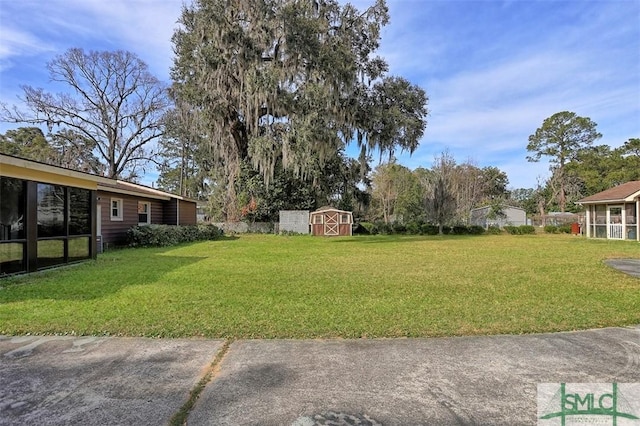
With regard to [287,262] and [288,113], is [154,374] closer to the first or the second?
[287,262]

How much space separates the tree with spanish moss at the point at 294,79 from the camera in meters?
16.1

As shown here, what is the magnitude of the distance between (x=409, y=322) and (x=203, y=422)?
103 inches

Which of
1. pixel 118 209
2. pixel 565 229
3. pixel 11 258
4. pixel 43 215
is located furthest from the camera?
pixel 565 229

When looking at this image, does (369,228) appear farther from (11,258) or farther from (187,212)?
(11,258)

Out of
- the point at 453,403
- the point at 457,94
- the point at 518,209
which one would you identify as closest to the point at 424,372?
the point at 453,403

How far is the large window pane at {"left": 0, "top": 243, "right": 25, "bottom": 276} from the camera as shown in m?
6.86

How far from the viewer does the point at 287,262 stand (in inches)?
374

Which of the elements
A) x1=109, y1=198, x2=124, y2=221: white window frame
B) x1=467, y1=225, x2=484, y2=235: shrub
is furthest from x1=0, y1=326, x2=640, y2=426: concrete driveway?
x1=467, y1=225, x2=484, y2=235: shrub

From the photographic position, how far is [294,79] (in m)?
17.4

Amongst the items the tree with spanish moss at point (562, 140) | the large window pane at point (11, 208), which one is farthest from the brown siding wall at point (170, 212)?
the tree with spanish moss at point (562, 140)

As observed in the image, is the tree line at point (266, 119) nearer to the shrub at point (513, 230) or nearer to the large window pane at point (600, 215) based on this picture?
the shrub at point (513, 230)

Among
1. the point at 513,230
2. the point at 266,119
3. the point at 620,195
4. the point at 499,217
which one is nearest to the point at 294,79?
the point at 266,119

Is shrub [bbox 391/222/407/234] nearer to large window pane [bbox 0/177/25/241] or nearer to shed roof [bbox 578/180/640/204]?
shed roof [bbox 578/180/640/204]

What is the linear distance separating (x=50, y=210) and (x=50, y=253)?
0.97 meters
